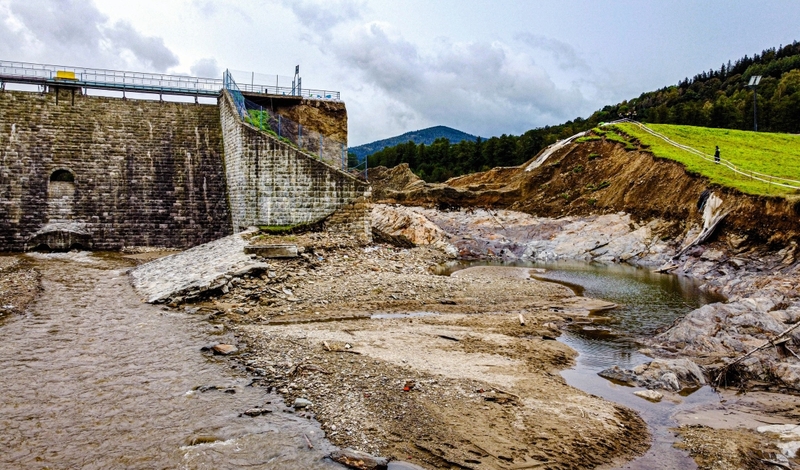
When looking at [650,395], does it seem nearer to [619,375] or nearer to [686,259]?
[619,375]

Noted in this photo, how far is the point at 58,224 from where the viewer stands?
80.4 feet

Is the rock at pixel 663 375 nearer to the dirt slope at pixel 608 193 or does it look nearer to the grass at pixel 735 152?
the dirt slope at pixel 608 193

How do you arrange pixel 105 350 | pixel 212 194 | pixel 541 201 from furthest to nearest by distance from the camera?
pixel 541 201, pixel 212 194, pixel 105 350

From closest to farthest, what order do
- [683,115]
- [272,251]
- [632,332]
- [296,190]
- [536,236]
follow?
1. [632,332]
2. [272,251]
3. [296,190]
4. [536,236]
5. [683,115]

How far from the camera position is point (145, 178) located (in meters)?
26.8

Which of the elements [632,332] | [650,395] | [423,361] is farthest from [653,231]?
[423,361]

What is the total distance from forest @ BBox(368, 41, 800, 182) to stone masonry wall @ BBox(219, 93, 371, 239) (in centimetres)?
4647

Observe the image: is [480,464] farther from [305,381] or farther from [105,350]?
[105,350]

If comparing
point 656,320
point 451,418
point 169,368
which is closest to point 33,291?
point 169,368

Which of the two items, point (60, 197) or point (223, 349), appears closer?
point (223, 349)

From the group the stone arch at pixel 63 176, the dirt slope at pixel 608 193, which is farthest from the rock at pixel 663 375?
the stone arch at pixel 63 176

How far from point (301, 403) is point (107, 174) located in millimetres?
23872

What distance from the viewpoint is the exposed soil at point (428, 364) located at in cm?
662

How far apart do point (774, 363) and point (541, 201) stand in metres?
32.0
